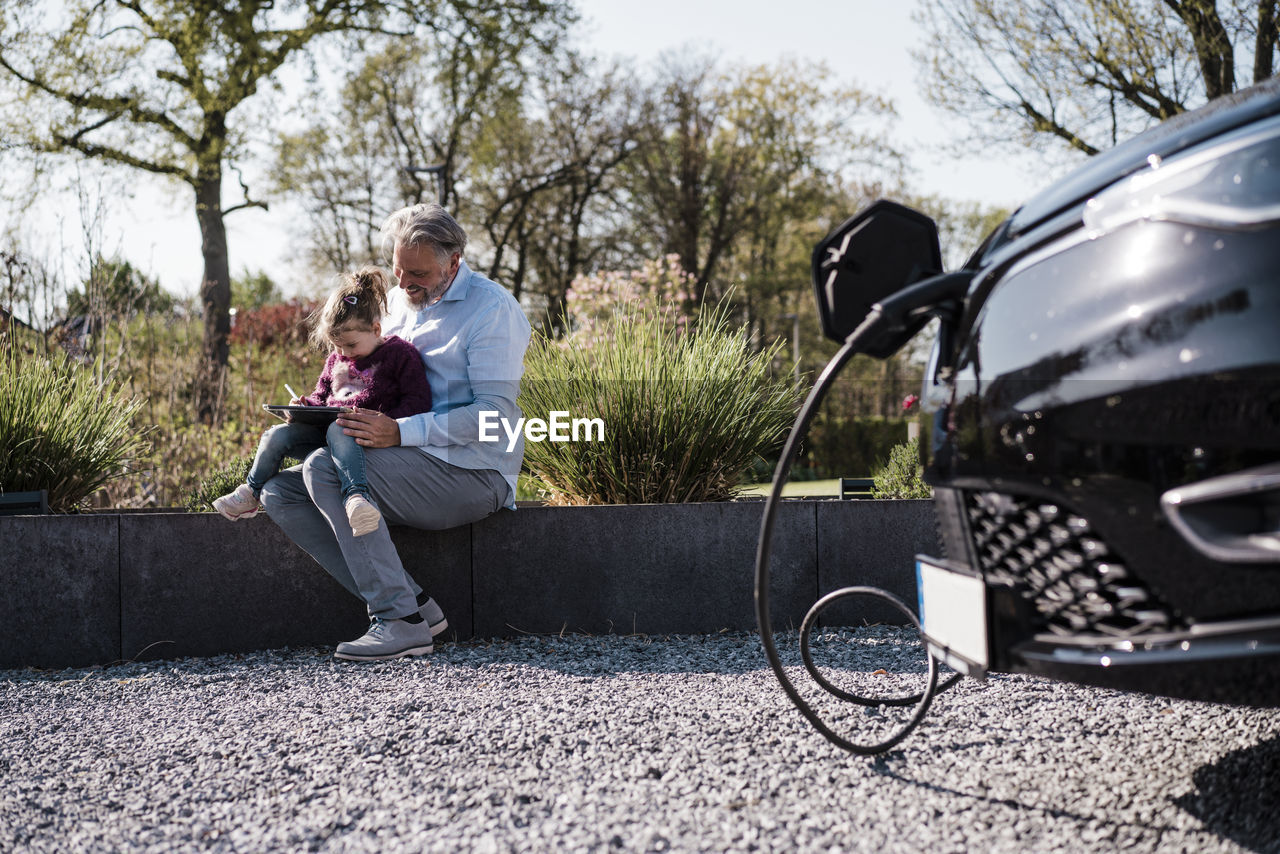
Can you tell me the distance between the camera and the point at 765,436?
4625 mm

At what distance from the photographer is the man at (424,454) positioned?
11.6ft

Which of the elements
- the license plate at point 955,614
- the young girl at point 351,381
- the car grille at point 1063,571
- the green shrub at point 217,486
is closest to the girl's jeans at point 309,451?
the young girl at point 351,381

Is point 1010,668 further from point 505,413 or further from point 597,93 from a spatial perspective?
point 597,93

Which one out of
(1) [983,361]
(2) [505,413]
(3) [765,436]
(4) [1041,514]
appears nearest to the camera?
(4) [1041,514]

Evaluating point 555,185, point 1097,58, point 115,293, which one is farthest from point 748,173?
point 115,293

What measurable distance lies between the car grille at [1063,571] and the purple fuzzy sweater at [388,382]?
241cm

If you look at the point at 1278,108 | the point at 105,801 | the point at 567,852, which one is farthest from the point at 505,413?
the point at 1278,108

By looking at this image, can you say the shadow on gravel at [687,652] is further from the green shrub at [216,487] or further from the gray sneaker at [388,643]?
the green shrub at [216,487]

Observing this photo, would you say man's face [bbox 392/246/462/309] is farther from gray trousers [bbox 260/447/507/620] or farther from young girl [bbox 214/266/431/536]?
gray trousers [bbox 260/447/507/620]

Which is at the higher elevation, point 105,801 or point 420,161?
point 420,161

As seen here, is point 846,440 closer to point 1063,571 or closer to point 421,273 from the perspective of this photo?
point 421,273

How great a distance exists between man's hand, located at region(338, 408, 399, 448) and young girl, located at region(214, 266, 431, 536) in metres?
0.03

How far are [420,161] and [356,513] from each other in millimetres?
21840

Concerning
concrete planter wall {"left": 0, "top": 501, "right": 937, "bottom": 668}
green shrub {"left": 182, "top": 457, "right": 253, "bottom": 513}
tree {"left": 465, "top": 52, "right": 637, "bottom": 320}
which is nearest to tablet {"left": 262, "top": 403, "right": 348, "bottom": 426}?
concrete planter wall {"left": 0, "top": 501, "right": 937, "bottom": 668}
